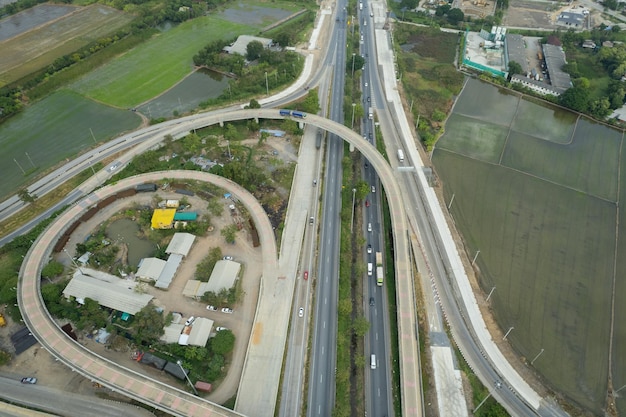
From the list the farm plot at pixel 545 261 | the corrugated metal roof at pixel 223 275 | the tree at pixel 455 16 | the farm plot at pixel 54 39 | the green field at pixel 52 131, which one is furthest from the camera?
the tree at pixel 455 16

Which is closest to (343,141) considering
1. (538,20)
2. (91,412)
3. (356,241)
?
(356,241)

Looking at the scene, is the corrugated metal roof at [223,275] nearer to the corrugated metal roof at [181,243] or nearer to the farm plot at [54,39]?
the corrugated metal roof at [181,243]

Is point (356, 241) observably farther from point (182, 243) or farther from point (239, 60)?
point (239, 60)

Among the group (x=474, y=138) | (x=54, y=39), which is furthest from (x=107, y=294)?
(x=54, y=39)

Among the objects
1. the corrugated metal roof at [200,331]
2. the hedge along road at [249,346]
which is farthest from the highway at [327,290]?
the corrugated metal roof at [200,331]

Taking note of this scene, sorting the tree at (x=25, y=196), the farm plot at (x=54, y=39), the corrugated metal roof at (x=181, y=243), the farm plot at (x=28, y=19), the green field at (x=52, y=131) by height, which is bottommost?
the corrugated metal roof at (x=181, y=243)

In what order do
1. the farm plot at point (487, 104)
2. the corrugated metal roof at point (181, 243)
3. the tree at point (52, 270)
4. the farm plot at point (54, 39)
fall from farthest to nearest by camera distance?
the farm plot at point (54, 39), the farm plot at point (487, 104), the corrugated metal roof at point (181, 243), the tree at point (52, 270)

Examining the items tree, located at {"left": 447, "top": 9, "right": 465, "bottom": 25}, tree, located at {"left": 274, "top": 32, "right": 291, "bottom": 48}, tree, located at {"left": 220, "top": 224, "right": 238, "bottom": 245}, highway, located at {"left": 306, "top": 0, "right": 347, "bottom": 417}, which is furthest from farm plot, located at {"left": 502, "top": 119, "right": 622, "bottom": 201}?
tree, located at {"left": 274, "top": 32, "right": 291, "bottom": 48}
